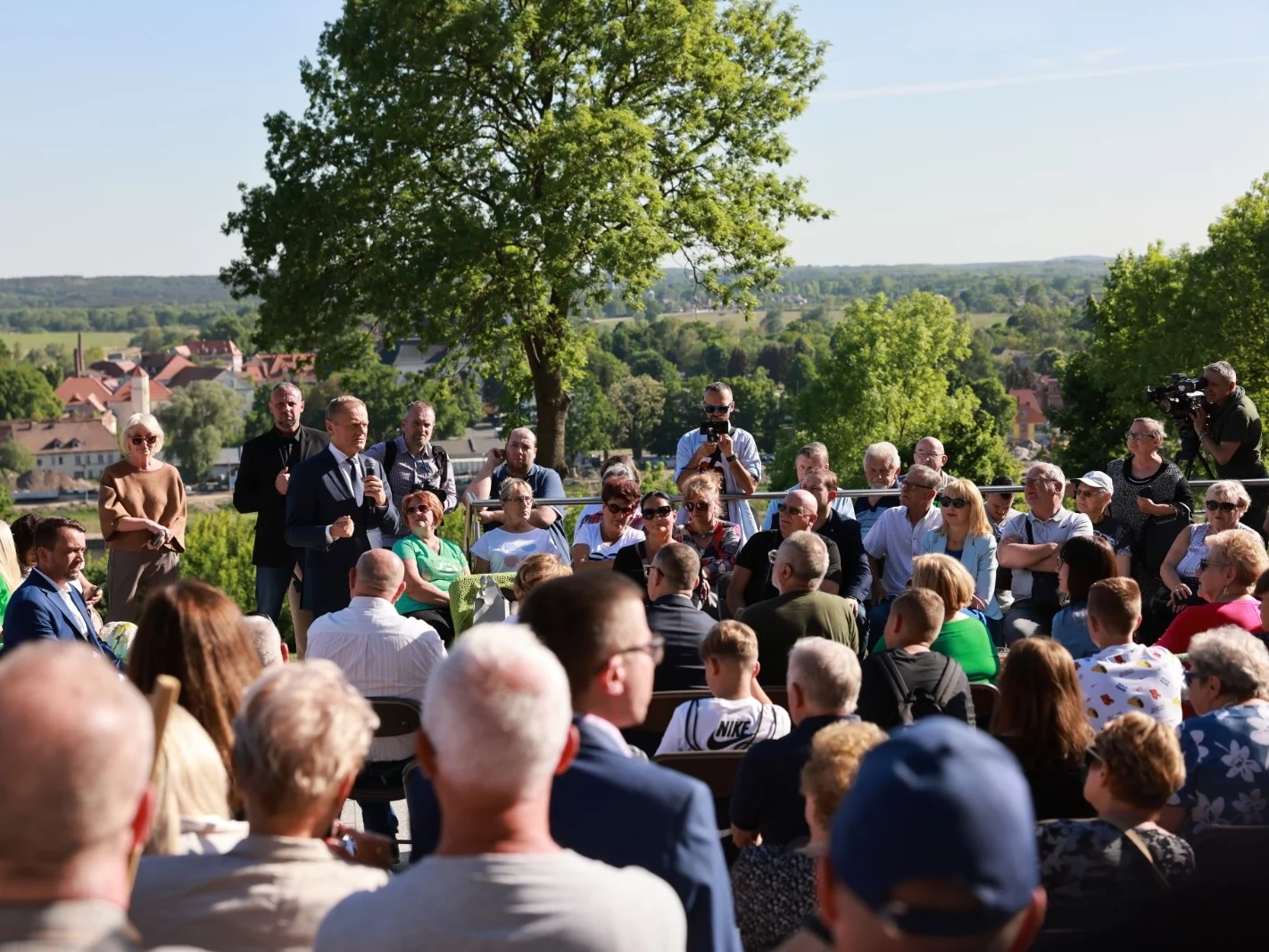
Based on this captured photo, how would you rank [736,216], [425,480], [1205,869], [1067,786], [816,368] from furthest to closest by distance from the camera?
[816,368] → [736,216] → [425,480] → [1067,786] → [1205,869]

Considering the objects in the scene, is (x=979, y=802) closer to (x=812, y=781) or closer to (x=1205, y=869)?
(x=1205, y=869)

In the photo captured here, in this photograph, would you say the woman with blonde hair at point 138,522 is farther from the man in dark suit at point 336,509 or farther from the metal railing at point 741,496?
the metal railing at point 741,496

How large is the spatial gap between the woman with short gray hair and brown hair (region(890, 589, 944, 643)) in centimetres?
99

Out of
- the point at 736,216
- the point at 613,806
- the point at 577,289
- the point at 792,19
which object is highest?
the point at 792,19

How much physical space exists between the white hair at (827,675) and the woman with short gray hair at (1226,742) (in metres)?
0.96

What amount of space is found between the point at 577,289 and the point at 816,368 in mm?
37276

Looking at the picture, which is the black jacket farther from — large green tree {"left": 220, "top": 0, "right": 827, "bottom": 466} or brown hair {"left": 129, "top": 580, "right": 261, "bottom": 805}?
large green tree {"left": 220, "top": 0, "right": 827, "bottom": 466}

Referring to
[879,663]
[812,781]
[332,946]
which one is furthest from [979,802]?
[879,663]

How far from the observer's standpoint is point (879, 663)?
4930 mm

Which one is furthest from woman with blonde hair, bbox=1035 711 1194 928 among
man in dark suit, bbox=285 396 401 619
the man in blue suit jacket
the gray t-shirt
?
man in dark suit, bbox=285 396 401 619

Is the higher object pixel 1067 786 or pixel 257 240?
pixel 257 240

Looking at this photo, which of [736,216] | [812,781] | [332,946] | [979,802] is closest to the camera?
[979,802]

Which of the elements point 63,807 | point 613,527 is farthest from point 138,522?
point 63,807

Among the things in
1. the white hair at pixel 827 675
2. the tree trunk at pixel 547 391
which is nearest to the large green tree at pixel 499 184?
the tree trunk at pixel 547 391
